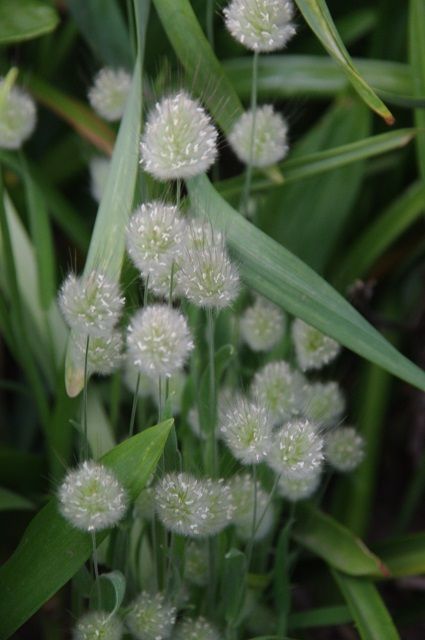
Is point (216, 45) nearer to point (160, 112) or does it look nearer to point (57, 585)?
point (160, 112)

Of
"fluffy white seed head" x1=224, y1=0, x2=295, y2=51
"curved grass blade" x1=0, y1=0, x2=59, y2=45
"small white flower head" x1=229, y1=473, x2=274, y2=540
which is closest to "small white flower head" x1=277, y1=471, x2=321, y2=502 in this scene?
"small white flower head" x1=229, y1=473, x2=274, y2=540

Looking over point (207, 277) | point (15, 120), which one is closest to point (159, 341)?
point (207, 277)

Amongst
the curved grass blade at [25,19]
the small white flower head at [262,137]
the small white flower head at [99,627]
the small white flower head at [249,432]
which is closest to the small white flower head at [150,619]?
the small white flower head at [99,627]

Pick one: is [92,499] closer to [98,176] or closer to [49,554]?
[49,554]

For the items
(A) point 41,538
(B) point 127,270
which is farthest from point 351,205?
(A) point 41,538

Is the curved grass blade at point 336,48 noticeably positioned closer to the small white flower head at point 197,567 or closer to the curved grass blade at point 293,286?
the curved grass blade at point 293,286

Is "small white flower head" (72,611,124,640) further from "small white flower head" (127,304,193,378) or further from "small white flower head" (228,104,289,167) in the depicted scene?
"small white flower head" (228,104,289,167)
